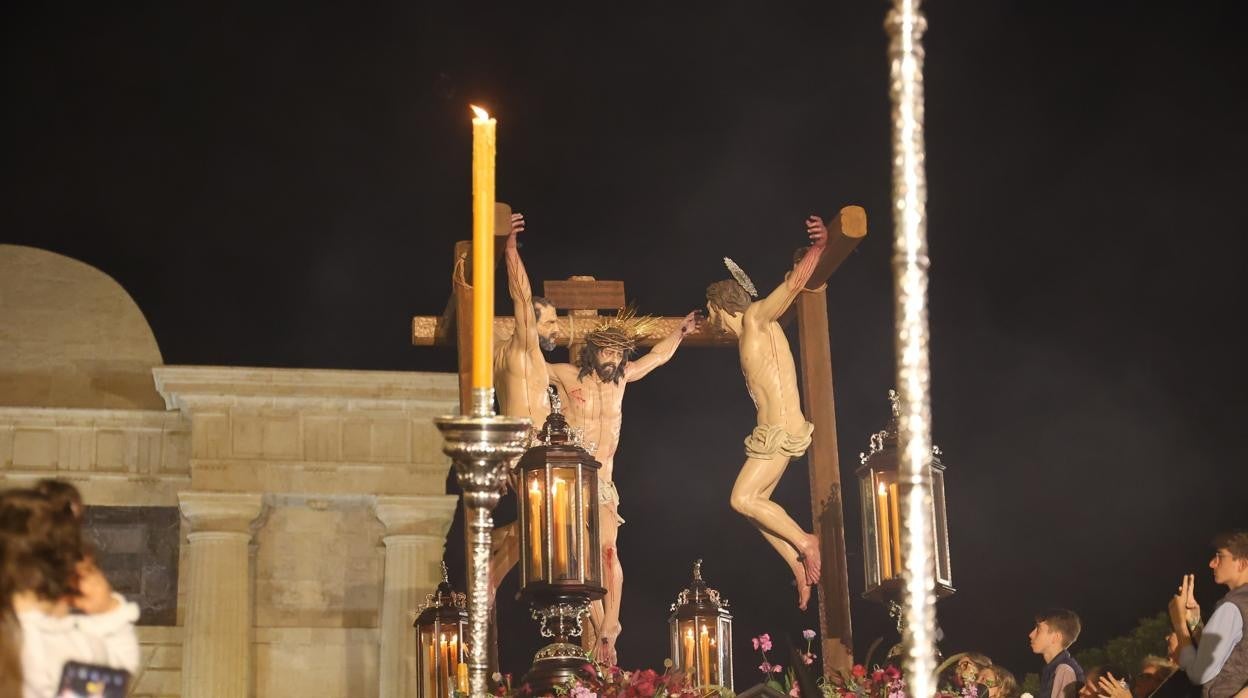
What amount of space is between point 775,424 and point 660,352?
1.27 meters

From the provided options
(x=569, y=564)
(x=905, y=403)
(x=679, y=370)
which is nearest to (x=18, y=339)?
(x=679, y=370)

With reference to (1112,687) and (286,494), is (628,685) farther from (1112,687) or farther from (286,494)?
(286,494)

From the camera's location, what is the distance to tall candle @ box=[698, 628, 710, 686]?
13445 millimetres

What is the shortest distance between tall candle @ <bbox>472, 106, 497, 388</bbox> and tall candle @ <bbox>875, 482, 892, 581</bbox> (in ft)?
18.0

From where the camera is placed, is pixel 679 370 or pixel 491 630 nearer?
pixel 491 630

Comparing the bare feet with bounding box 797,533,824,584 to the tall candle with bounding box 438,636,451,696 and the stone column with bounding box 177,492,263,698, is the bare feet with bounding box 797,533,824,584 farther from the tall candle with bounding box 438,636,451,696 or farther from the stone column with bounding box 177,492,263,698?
the stone column with bounding box 177,492,263,698

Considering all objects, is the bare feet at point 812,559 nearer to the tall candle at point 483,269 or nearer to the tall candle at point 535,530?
the tall candle at point 535,530

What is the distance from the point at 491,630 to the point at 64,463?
9.52 m

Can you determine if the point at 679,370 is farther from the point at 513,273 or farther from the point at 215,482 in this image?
the point at 513,273

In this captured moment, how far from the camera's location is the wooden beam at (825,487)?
1370cm

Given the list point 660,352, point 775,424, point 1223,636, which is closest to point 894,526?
point 775,424

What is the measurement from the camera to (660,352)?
1473 centimetres

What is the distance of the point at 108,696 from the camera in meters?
5.57

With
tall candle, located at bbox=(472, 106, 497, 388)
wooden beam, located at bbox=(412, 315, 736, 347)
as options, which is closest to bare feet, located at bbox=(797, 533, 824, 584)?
wooden beam, located at bbox=(412, 315, 736, 347)
